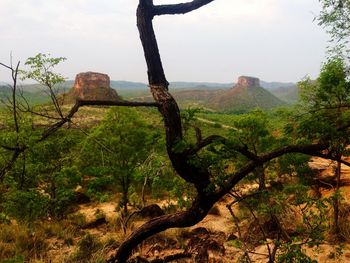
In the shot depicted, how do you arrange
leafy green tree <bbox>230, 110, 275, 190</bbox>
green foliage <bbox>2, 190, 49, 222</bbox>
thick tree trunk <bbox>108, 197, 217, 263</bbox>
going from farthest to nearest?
1. leafy green tree <bbox>230, 110, 275, 190</bbox>
2. green foliage <bbox>2, 190, 49, 222</bbox>
3. thick tree trunk <bbox>108, 197, 217, 263</bbox>

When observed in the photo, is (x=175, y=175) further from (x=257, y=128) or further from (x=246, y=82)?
(x=246, y=82)

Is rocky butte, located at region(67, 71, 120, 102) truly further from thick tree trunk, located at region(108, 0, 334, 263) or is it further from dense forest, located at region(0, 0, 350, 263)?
thick tree trunk, located at region(108, 0, 334, 263)

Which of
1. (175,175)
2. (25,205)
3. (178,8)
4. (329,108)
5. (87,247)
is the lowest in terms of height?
(87,247)

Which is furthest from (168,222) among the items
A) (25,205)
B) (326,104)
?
(25,205)

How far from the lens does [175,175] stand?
28.5 feet

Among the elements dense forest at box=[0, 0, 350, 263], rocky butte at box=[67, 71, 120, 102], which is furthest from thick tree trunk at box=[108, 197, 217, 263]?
rocky butte at box=[67, 71, 120, 102]

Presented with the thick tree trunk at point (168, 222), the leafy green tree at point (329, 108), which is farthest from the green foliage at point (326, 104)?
the thick tree trunk at point (168, 222)

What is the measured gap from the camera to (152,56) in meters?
4.60

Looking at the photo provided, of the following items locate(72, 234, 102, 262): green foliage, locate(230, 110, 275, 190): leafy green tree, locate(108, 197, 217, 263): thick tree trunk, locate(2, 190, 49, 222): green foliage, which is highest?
locate(230, 110, 275, 190): leafy green tree

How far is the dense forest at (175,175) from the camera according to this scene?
4.55m

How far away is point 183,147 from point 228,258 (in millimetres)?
4813

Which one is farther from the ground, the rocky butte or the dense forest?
the rocky butte

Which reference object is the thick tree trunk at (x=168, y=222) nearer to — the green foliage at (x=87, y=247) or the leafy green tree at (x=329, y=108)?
the leafy green tree at (x=329, y=108)

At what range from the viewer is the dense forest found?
14.9 ft
